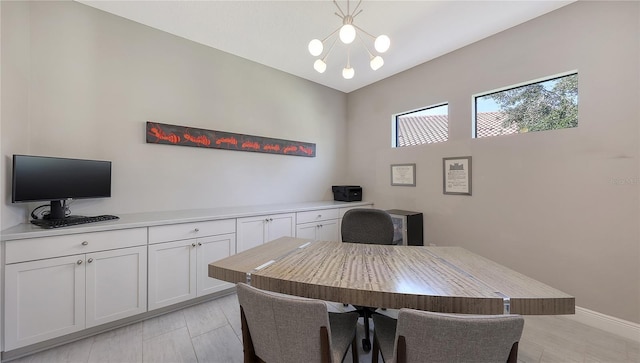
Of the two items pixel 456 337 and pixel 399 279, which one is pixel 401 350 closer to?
pixel 456 337

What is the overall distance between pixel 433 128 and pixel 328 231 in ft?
7.02

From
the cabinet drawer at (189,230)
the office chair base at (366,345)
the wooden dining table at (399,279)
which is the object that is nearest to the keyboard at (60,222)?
the cabinet drawer at (189,230)

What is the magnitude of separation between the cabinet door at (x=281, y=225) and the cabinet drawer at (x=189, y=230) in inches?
18.0

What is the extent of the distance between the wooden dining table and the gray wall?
1550mm

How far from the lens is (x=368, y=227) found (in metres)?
2.22

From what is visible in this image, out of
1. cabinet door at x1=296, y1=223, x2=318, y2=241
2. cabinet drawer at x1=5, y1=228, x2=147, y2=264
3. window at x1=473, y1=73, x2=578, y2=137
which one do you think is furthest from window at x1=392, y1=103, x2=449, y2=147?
cabinet drawer at x1=5, y1=228, x2=147, y2=264

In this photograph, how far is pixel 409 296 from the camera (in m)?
1.02

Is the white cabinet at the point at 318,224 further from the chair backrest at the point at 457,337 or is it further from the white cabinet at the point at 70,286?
the chair backrest at the point at 457,337

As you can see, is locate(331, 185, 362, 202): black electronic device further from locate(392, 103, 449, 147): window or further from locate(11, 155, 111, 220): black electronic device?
locate(11, 155, 111, 220): black electronic device

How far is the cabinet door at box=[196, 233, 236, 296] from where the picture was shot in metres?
2.46

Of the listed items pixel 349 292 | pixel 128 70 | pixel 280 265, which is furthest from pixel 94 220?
pixel 349 292

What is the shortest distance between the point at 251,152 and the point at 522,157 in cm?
328

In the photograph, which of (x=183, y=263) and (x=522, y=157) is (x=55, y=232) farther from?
(x=522, y=157)

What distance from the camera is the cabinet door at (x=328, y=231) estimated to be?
3.52 metres
